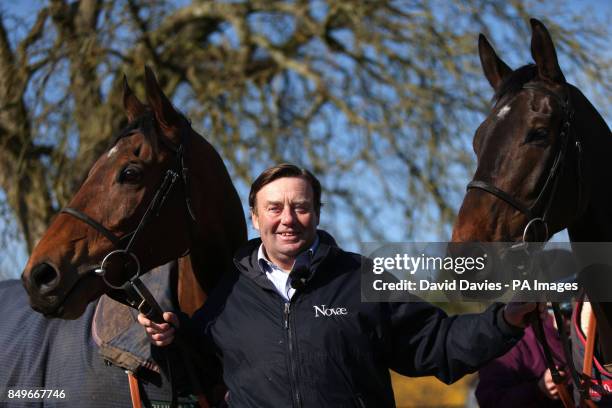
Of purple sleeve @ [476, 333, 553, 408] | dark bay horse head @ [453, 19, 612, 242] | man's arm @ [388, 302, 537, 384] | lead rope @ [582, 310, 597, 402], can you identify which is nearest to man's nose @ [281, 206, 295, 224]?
man's arm @ [388, 302, 537, 384]

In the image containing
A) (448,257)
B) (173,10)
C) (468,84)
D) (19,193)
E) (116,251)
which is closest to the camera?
(448,257)

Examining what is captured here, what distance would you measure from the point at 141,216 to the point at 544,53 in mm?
1574

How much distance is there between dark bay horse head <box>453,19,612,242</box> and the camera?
2652 mm

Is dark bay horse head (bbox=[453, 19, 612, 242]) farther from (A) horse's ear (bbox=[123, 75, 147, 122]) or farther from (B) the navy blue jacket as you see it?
(A) horse's ear (bbox=[123, 75, 147, 122])

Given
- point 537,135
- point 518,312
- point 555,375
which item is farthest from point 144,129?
point 555,375

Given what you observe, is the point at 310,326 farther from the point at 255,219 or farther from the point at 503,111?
the point at 503,111

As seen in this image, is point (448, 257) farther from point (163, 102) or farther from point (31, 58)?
point (31, 58)

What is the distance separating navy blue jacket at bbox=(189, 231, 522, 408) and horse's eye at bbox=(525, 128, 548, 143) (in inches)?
22.9

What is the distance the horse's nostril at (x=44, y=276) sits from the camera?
2.89 m

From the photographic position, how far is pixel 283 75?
9289 mm

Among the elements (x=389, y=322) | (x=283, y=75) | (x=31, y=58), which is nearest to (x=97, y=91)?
(x=31, y=58)

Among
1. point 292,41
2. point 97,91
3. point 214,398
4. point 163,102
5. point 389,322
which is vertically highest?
point 292,41

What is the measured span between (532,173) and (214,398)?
4.85 feet

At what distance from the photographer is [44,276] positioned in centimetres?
293
